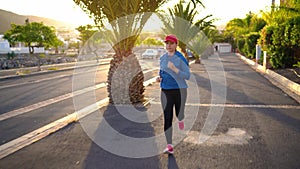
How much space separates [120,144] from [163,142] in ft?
2.51

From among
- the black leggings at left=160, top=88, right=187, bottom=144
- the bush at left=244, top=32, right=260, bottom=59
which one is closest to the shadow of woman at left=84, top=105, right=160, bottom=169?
the black leggings at left=160, top=88, right=187, bottom=144

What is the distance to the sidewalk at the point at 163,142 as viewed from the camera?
12.8ft

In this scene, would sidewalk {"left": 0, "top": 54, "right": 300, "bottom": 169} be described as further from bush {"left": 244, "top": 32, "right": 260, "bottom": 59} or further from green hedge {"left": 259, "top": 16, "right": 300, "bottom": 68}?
bush {"left": 244, "top": 32, "right": 260, "bottom": 59}

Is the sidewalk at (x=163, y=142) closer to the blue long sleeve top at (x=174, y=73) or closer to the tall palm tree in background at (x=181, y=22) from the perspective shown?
the blue long sleeve top at (x=174, y=73)

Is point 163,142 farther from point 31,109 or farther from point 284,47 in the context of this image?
point 284,47

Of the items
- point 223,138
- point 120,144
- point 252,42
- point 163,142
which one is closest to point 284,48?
point 223,138

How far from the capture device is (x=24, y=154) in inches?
169

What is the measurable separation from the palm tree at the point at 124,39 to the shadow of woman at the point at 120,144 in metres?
1.28

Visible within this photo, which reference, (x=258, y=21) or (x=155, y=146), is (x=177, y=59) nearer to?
(x=155, y=146)

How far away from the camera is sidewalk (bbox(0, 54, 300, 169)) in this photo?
391cm

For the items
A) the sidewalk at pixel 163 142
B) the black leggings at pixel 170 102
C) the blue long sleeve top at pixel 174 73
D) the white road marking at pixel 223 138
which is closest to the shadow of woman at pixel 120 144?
the sidewalk at pixel 163 142

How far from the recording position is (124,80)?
7688mm

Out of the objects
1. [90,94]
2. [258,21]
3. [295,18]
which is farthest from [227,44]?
[90,94]

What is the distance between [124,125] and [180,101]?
184 centimetres
